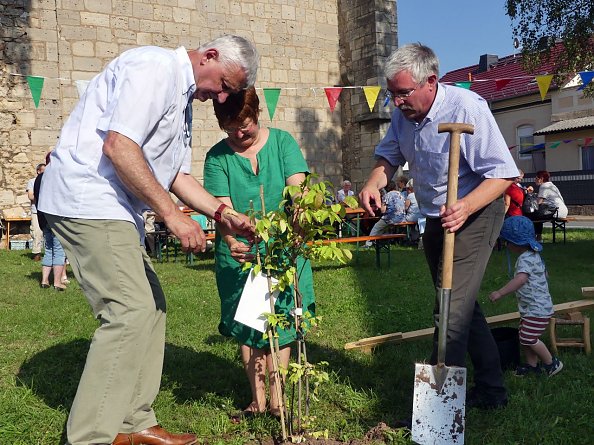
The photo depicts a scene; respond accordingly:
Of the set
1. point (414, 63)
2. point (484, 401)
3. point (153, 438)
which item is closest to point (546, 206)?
point (484, 401)

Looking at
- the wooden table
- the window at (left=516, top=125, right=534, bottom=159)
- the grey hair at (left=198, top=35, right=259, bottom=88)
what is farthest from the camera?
the window at (left=516, top=125, right=534, bottom=159)

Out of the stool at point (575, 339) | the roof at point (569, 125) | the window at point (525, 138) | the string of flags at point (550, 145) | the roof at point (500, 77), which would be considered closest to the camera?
the stool at point (575, 339)

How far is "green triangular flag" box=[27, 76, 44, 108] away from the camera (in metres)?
12.1

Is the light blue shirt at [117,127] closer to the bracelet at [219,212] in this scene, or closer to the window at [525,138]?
the bracelet at [219,212]

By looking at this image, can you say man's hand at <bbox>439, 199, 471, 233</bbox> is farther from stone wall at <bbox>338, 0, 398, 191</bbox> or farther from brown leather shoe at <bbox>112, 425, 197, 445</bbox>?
stone wall at <bbox>338, 0, 398, 191</bbox>

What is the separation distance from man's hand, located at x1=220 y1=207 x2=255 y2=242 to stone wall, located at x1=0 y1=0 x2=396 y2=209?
11312 millimetres

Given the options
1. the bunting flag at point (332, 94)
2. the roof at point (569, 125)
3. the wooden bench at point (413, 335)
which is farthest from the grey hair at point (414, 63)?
the roof at point (569, 125)

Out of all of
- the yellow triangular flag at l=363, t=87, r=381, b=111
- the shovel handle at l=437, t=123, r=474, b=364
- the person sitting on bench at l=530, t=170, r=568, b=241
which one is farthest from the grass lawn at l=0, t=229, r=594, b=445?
the yellow triangular flag at l=363, t=87, r=381, b=111

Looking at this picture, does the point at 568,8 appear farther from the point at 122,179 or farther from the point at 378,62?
the point at 122,179

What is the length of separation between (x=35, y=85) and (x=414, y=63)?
35.7 ft

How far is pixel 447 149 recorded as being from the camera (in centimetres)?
317

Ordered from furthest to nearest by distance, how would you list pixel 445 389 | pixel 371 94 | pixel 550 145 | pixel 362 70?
1. pixel 550 145
2. pixel 362 70
3. pixel 371 94
4. pixel 445 389

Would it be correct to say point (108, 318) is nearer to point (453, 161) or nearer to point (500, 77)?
point (453, 161)

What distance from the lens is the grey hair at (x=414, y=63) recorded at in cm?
299
